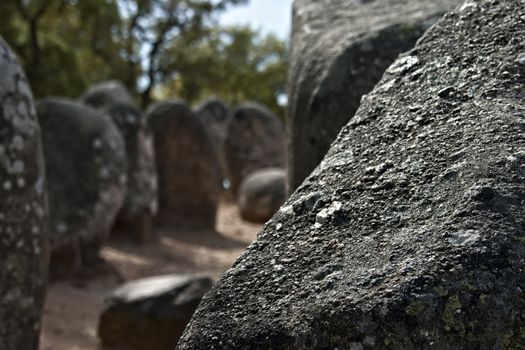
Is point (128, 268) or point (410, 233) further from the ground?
point (410, 233)

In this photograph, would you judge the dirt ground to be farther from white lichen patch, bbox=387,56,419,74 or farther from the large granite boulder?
the large granite boulder

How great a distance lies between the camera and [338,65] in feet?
10.1

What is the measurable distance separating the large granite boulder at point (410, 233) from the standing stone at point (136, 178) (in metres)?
8.92

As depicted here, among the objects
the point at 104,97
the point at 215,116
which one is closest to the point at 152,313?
the point at 104,97

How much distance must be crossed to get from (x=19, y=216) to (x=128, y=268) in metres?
6.42

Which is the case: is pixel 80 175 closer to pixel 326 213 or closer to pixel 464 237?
pixel 326 213

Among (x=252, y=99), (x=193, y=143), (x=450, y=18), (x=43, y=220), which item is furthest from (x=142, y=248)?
(x=252, y=99)

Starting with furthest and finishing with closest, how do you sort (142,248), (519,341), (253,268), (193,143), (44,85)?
(44,85) < (193,143) < (142,248) < (253,268) < (519,341)

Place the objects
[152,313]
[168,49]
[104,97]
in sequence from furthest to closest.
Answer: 1. [168,49]
2. [104,97]
3. [152,313]

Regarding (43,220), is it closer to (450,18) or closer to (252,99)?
(450,18)

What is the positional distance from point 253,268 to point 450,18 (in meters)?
0.72

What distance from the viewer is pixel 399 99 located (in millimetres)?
1695

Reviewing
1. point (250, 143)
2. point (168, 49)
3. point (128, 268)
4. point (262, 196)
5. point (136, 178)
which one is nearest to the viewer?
point (128, 268)

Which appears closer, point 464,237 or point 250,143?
point 464,237
